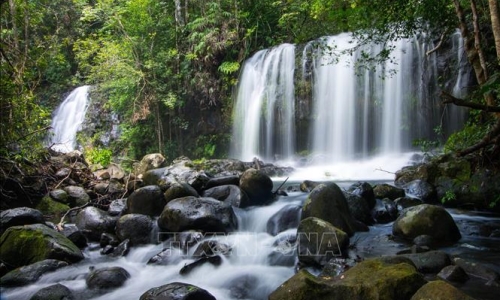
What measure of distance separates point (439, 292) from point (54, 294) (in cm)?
430

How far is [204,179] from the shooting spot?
901cm

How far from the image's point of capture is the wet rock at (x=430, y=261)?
4.56 meters

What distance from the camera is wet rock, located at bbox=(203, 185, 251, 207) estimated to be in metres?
8.10

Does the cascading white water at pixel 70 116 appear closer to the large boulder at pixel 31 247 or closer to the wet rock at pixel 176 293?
the large boulder at pixel 31 247

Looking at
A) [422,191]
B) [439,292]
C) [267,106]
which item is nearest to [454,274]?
[439,292]

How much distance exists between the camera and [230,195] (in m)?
8.31

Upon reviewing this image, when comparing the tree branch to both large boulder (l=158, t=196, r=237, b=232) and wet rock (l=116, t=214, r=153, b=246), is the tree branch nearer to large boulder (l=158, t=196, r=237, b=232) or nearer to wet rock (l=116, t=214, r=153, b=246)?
large boulder (l=158, t=196, r=237, b=232)

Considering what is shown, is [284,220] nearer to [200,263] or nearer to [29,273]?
[200,263]

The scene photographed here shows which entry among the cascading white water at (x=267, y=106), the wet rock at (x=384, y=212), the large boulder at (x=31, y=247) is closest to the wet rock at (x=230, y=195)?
the wet rock at (x=384, y=212)

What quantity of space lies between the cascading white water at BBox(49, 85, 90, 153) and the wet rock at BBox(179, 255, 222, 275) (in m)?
14.5

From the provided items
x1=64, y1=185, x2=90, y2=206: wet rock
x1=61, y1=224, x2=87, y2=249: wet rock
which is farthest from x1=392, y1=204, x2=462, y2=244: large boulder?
x1=64, y1=185, x2=90, y2=206: wet rock

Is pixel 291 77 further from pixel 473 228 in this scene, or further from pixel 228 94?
pixel 473 228

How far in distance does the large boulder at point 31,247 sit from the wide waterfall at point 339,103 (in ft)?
24.8

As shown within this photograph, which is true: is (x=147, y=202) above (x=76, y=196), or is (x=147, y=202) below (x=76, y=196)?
above
